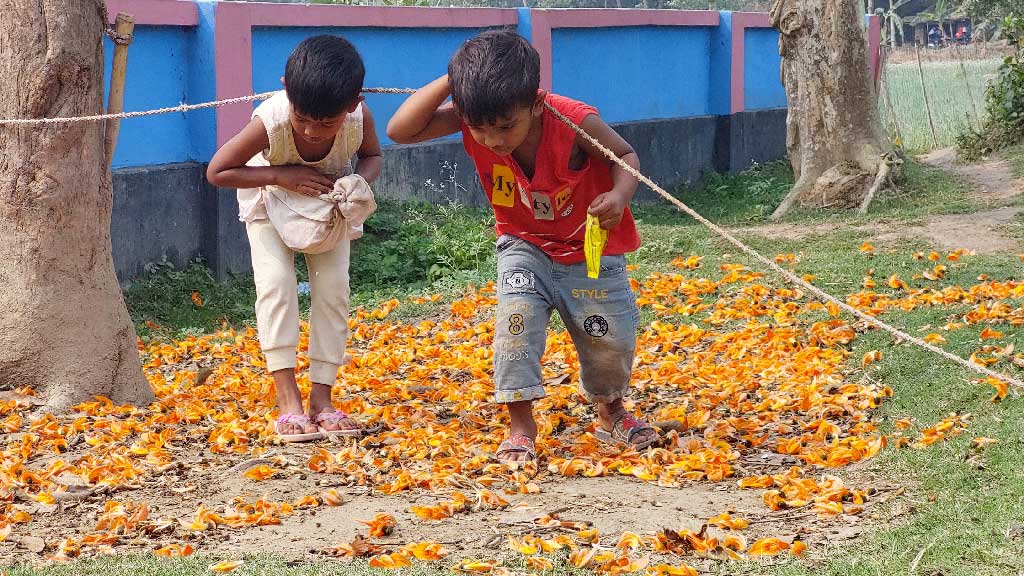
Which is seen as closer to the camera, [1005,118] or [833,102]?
[833,102]

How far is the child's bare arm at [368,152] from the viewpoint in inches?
185

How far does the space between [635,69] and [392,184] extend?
437 centimetres

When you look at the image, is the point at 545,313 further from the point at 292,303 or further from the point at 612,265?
the point at 292,303

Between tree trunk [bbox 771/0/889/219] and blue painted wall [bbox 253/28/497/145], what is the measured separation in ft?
10.4

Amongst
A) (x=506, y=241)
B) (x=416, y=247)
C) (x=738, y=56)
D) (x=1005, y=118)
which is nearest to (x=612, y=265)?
(x=506, y=241)

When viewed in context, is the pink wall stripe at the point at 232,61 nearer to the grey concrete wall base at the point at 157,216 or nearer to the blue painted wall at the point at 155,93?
the blue painted wall at the point at 155,93

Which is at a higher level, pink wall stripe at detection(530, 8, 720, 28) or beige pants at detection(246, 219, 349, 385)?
pink wall stripe at detection(530, 8, 720, 28)

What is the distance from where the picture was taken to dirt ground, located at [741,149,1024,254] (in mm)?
8031

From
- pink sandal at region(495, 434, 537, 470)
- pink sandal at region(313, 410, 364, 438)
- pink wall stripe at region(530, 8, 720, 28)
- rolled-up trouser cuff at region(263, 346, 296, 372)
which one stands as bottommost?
pink sandal at region(495, 434, 537, 470)

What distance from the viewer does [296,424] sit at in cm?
462

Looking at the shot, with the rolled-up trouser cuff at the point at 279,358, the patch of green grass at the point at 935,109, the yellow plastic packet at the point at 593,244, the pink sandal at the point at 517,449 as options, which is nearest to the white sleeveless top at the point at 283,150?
the rolled-up trouser cuff at the point at 279,358

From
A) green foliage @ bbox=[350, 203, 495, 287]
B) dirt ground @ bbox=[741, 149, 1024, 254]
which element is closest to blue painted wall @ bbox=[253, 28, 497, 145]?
green foliage @ bbox=[350, 203, 495, 287]

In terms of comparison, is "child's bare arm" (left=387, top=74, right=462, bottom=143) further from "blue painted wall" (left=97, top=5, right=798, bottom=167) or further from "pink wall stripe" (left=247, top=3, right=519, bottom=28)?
"pink wall stripe" (left=247, top=3, right=519, bottom=28)

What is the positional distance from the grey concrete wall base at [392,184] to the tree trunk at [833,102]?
9.05ft
